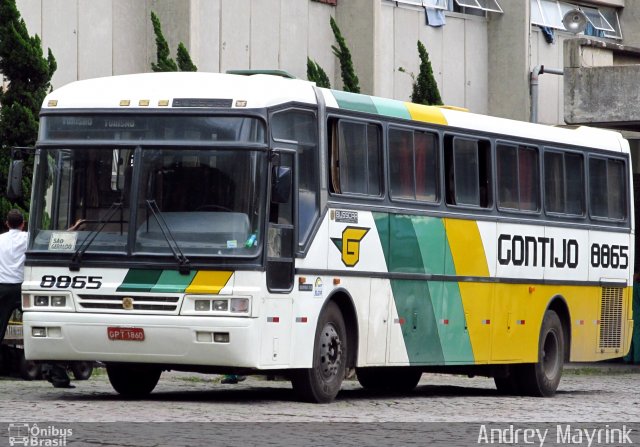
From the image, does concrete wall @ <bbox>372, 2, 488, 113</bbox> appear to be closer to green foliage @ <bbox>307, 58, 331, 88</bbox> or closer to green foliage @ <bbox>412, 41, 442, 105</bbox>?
green foliage @ <bbox>412, 41, 442, 105</bbox>

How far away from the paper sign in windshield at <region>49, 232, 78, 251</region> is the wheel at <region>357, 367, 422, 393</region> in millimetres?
5605

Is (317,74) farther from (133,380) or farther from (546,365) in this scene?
(133,380)

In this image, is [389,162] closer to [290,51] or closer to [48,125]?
[48,125]

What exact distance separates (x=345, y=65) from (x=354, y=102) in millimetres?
15199

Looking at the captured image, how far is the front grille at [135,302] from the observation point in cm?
1526

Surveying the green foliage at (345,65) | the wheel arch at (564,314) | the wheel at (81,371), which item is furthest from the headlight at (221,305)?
the green foliage at (345,65)

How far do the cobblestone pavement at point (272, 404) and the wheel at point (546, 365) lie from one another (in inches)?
10.9

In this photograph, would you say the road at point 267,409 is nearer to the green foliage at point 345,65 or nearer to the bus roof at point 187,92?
the bus roof at point 187,92

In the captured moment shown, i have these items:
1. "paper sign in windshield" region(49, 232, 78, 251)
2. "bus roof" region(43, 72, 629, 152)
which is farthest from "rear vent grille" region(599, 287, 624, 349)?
"paper sign in windshield" region(49, 232, 78, 251)

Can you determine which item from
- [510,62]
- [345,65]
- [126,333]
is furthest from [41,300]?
[510,62]

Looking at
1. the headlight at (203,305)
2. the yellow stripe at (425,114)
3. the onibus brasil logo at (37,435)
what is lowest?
the onibus brasil logo at (37,435)

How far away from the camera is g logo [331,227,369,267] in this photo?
16688mm

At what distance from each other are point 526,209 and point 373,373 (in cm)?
270

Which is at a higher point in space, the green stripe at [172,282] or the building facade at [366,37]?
the building facade at [366,37]
